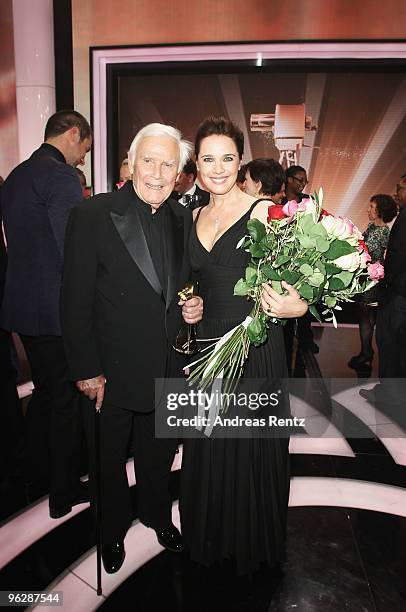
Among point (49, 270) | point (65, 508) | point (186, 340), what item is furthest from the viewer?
point (65, 508)

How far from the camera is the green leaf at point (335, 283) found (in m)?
1.60

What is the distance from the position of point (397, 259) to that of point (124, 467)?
2470 mm

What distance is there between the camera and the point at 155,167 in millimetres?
1761

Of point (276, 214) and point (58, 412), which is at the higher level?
point (276, 214)

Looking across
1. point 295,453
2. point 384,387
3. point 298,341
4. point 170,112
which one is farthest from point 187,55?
point 295,453

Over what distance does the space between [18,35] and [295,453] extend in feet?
16.0

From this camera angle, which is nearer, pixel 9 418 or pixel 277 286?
pixel 277 286

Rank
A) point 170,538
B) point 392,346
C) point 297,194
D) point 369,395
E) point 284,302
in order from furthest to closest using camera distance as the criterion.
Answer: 1. point 297,194
2. point 369,395
3. point 392,346
4. point 170,538
5. point 284,302

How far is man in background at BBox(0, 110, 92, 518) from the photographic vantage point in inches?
86.0

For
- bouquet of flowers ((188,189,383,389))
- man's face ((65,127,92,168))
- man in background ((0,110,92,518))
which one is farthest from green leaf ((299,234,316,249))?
man's face ((65,127,92,168))

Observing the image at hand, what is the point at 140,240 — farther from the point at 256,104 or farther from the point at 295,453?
the point at 256,104

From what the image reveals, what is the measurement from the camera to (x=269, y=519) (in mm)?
1969

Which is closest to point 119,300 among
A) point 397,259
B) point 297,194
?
point 397,259

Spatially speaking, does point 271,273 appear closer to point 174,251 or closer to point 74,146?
point 174,251
